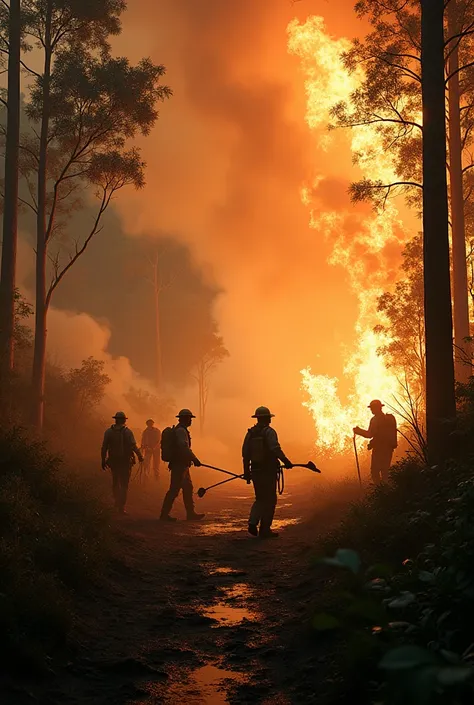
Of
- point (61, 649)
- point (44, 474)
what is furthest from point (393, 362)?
point (61, 649)

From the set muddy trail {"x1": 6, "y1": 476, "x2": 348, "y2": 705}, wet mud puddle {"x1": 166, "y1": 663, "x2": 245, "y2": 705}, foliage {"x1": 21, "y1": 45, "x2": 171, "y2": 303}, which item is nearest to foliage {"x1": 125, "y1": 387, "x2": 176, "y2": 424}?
foliage {"x1": 21, "y1": 45, "x2": 171, "y2": 303}

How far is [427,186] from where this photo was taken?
29.8 feet

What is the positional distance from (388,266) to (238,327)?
64.4 m

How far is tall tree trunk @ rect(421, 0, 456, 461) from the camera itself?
28.5 ft

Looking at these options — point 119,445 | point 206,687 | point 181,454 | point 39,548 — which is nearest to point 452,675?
point 206,687

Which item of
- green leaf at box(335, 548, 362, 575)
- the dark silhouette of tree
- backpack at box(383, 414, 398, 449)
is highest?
the dark silhouette of tree

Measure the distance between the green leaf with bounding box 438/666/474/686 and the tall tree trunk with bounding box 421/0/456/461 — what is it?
744 cm

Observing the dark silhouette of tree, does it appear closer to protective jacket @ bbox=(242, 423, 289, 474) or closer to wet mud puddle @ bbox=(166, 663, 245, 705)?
protective jacket @ bbox=(242, 423, 289, 474)

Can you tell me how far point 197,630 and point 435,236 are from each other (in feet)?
20.0

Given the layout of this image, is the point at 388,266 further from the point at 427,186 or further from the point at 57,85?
the point at 427,186

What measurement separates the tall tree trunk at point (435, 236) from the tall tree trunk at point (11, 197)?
1007 cm

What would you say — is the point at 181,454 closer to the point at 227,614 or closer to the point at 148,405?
the point at 227,614

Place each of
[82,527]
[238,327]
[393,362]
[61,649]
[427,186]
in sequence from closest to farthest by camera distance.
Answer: [61,649] < [82,527] < [427,186] < [393,362] < [238,327]

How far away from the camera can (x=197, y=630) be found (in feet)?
19.4
